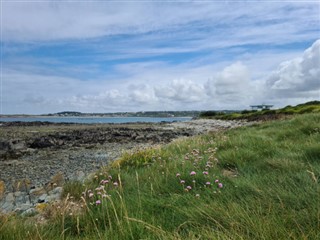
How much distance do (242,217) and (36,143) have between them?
2482 cm

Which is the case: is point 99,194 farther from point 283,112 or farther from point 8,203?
point 283,112

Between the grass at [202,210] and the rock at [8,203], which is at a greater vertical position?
the grass at [202,210]

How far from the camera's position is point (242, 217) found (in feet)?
10.6

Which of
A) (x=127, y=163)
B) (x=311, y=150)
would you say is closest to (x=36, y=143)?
(x=127, y=163)

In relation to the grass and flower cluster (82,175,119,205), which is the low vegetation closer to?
the grass

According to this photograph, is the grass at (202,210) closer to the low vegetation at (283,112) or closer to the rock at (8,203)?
the rock at (8,203)

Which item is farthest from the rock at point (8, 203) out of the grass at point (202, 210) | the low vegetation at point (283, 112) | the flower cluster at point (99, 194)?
the low vegetation at point (283, 112)

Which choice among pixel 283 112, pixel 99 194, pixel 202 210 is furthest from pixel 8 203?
pixel 283 112

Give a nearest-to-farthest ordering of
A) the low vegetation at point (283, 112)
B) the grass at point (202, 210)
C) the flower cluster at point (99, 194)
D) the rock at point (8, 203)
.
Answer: the grass at point (202, 210) < the flower cluster at point (99, 194) < the rock at point (8, 203) < the low vegetation at point (283, 112)

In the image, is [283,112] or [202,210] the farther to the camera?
[283,112]

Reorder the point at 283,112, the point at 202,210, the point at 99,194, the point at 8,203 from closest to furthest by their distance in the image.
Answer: the point at 202,210 → the point at 99,194 → the point at 8,203 → the point at 283,112

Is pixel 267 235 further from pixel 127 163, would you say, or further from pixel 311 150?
pixel 127 163

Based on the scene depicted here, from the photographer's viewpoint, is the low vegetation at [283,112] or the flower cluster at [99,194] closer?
the flower cluster at [99,194]

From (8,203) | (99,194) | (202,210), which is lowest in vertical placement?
(8,203)
